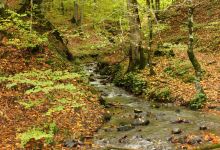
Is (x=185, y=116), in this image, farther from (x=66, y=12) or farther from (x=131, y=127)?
(x=66, y=12)

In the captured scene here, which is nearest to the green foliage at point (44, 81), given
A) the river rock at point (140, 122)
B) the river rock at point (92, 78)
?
the river rock at point (140, 122)

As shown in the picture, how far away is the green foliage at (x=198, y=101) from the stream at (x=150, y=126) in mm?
447

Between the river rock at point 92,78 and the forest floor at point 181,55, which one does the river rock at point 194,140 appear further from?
the river rock at point 92,78

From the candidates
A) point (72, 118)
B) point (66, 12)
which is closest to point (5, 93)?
point (72, 118)

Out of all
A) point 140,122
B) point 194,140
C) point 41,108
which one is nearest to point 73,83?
point 41,108

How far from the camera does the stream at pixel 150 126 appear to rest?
1288 centimetres

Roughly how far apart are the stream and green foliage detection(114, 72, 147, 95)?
180 centimetres

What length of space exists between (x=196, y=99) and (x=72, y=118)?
6.72 meters

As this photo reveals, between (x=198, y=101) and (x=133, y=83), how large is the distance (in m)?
6.59

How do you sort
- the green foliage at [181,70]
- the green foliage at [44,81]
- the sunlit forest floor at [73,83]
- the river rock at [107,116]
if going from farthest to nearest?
the green foliage at [181,70] < the river rock at [107,116] < the sunlit forest floor at [73,83] < the green foliage at [44,81]

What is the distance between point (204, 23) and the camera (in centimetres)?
3334

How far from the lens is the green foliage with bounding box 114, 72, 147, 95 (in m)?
22.8

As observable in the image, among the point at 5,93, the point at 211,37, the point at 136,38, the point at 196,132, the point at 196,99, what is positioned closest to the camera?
the point at 196,132

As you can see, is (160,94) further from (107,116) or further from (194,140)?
(194,140)
